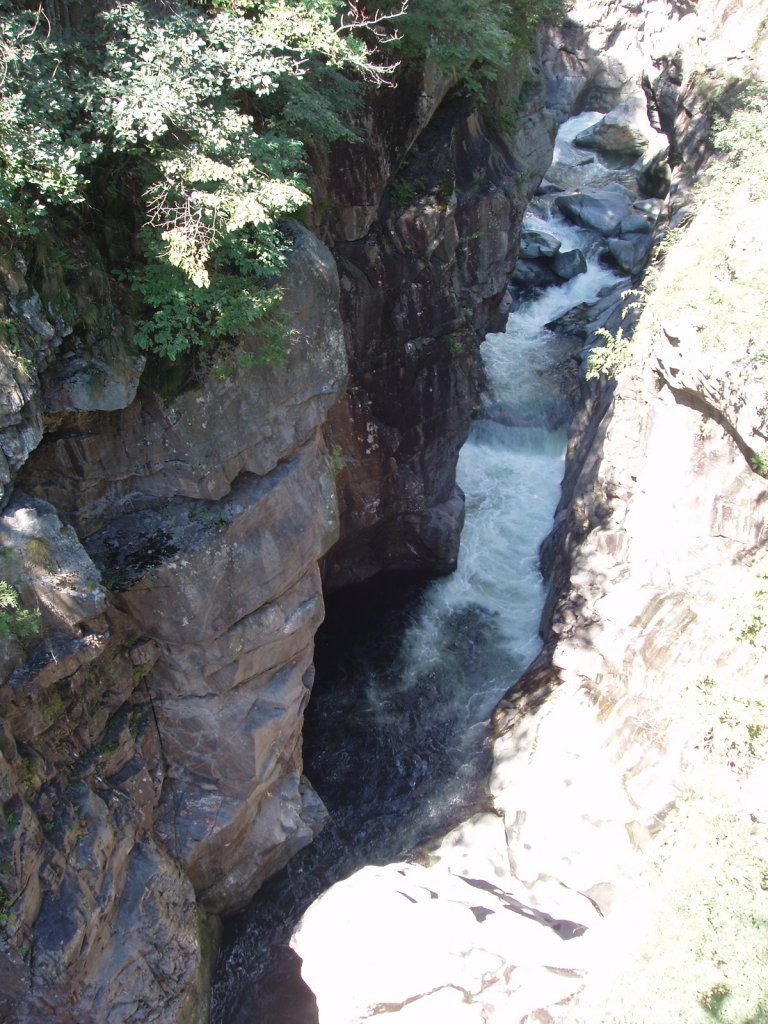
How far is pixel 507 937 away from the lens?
341 inches

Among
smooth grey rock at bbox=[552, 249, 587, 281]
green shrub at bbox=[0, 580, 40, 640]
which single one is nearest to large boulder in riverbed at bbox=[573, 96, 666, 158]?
smooth grey rock at bbox=[552, 249, 587, 281]

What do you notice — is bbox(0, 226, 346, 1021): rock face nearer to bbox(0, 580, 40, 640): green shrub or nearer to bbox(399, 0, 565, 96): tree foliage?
bbox(0, 580, 40, 640): green shrub

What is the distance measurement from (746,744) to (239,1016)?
308 inches

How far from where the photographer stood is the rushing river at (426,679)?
11.5 meters

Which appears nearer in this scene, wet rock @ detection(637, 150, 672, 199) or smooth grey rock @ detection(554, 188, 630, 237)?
smooth grey rock @ detection(554, 188, 630, 237)

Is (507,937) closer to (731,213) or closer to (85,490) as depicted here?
(85,490)

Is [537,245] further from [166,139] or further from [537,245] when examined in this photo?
[166,139]

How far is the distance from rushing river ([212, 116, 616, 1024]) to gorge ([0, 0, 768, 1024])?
0.13 meters

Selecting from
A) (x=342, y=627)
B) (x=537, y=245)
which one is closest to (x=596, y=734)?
(x=342, y=627)

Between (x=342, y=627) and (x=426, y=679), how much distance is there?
2.43 m

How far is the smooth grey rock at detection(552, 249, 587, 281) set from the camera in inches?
921

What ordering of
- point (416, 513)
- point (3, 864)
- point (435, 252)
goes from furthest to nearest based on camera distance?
point (416, 513) < point (435, 252) < point (3, 864)

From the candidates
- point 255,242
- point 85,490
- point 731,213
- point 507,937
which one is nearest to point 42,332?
point 85,490

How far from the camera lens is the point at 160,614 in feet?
30.3
